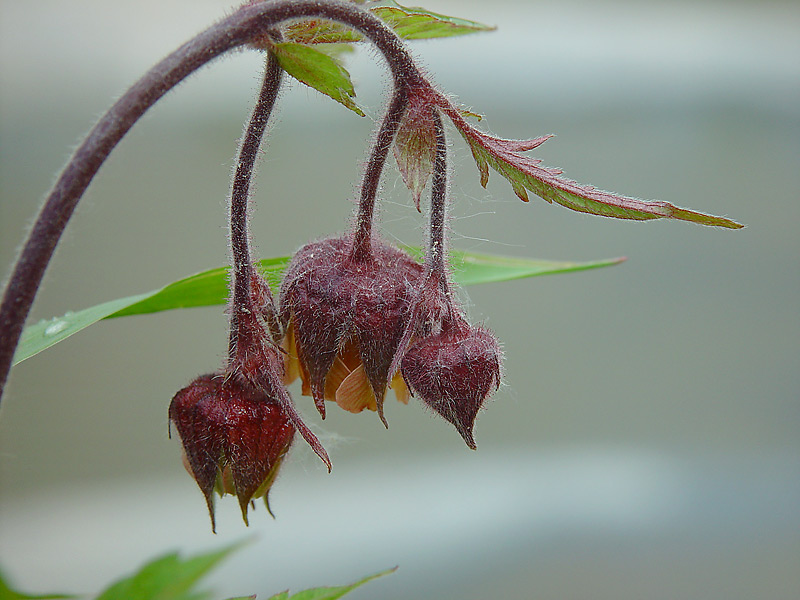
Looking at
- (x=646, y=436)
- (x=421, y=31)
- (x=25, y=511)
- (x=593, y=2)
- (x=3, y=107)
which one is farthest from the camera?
(x=646, y=436)

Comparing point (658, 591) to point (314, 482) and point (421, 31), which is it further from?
point (421, 31)

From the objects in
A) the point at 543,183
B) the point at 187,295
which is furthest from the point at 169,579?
the point at 543,183

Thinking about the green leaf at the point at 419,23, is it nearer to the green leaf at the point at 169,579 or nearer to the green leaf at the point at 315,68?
the green leaf at the point at 315,68

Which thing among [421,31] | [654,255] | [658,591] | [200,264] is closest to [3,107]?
[200,264]

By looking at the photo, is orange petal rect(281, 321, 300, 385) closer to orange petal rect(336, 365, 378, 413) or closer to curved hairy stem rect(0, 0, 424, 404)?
orange petal rect(336, 365, 378, 413)

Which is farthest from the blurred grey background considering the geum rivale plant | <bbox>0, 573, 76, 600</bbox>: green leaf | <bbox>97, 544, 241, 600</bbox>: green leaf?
the geum rivale plant

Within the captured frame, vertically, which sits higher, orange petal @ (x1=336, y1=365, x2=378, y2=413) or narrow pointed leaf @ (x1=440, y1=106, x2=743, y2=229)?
narrow pointed leaf @ (x1=440, y1=106, x2=743, y2=229)
